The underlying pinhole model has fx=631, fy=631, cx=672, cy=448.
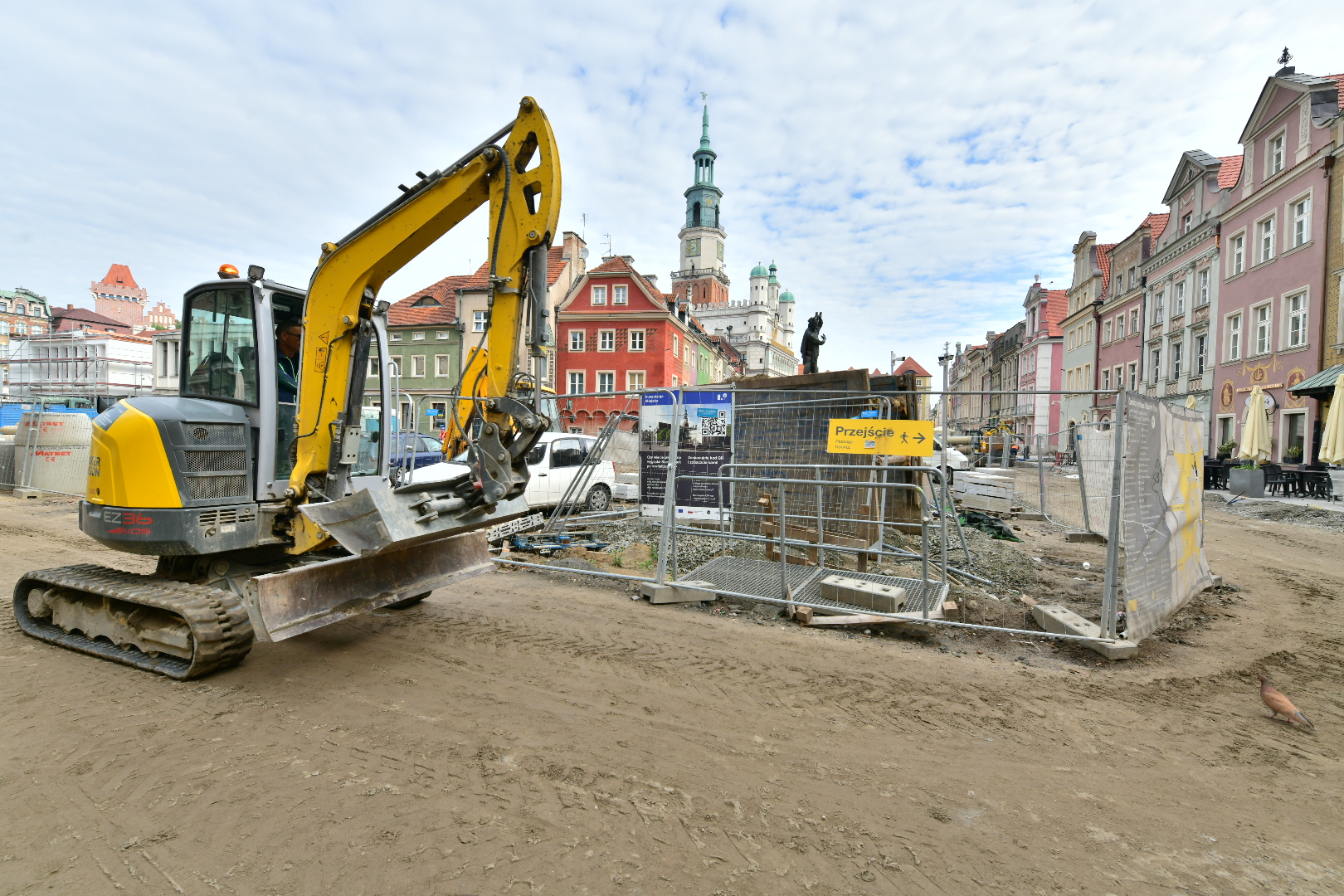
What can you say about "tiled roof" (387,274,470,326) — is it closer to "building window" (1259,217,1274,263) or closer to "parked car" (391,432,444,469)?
"parked car" (391,432,444,469)

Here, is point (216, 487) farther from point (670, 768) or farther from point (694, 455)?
point (694, 455)

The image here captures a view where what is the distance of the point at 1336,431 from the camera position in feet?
50.1

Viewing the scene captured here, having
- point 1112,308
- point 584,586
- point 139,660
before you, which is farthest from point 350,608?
point 1112,308

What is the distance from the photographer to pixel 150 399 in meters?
4.65

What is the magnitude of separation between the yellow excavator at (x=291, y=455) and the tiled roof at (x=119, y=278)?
121 m

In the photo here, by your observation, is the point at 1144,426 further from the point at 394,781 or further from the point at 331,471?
the point at 331,471

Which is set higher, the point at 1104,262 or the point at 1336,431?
the point at 1104,262

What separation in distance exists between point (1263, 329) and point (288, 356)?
31180 millimetres

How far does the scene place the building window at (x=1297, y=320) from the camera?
21.1m

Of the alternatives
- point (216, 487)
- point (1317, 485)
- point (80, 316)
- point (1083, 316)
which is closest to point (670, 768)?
point (216, 487)

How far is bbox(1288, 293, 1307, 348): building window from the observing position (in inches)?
830

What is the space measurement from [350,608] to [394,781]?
74.2 inches

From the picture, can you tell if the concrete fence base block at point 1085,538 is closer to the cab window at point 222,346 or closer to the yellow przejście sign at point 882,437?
the yellow przejście sign at point 882,437

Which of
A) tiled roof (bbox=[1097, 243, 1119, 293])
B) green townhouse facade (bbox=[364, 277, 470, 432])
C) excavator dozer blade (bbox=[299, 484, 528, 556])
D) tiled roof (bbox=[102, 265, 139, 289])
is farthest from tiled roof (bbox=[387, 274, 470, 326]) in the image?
tiled roof (bbox=[102, 265, 139, 289])
